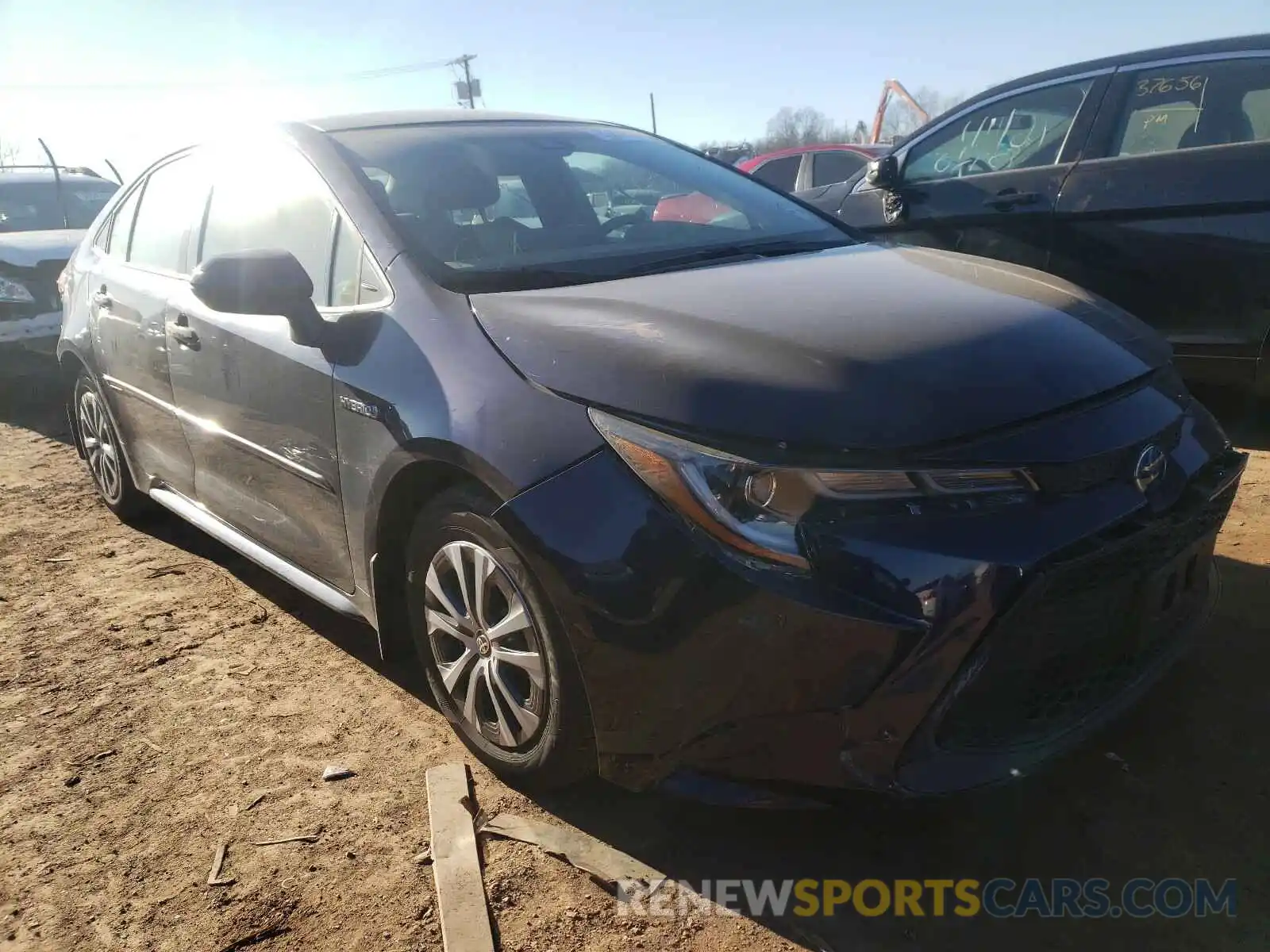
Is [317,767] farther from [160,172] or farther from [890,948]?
[160,172]

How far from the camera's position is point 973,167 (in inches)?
185

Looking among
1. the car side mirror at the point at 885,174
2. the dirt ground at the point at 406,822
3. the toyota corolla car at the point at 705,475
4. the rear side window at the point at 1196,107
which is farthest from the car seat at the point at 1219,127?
the toyota corolla car at the point at 705,475

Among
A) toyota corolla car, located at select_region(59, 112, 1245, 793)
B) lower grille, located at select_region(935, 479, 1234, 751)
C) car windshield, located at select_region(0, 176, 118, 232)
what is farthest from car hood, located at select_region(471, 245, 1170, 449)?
car windshield, located at select_region(0, 176, 118, 232)

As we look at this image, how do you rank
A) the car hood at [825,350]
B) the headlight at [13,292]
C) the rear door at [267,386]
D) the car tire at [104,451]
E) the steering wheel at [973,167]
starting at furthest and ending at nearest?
the headlight at [13,292]
the steering wheel at [973,167]
the car tire at [104,451]
the rear door at [267,386]
the car hood at [825,350]

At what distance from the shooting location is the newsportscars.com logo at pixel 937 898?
184 centimetres

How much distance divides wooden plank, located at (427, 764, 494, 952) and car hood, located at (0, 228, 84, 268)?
6277 millimetres

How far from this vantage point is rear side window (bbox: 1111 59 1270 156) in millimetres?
3805

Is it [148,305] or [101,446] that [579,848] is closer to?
[148,305]

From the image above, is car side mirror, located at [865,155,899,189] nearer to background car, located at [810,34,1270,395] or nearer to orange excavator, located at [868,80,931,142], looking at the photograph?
background car, located at [810,34,1270,395]

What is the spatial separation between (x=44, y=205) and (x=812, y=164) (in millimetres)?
7639

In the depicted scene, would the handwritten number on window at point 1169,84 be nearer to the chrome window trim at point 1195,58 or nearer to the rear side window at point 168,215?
the chrome window trim at point 1195,58

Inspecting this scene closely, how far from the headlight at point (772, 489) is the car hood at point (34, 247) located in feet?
22.2

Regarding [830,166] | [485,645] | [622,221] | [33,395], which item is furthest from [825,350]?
[830,166]

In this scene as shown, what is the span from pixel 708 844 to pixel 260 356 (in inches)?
70.5
